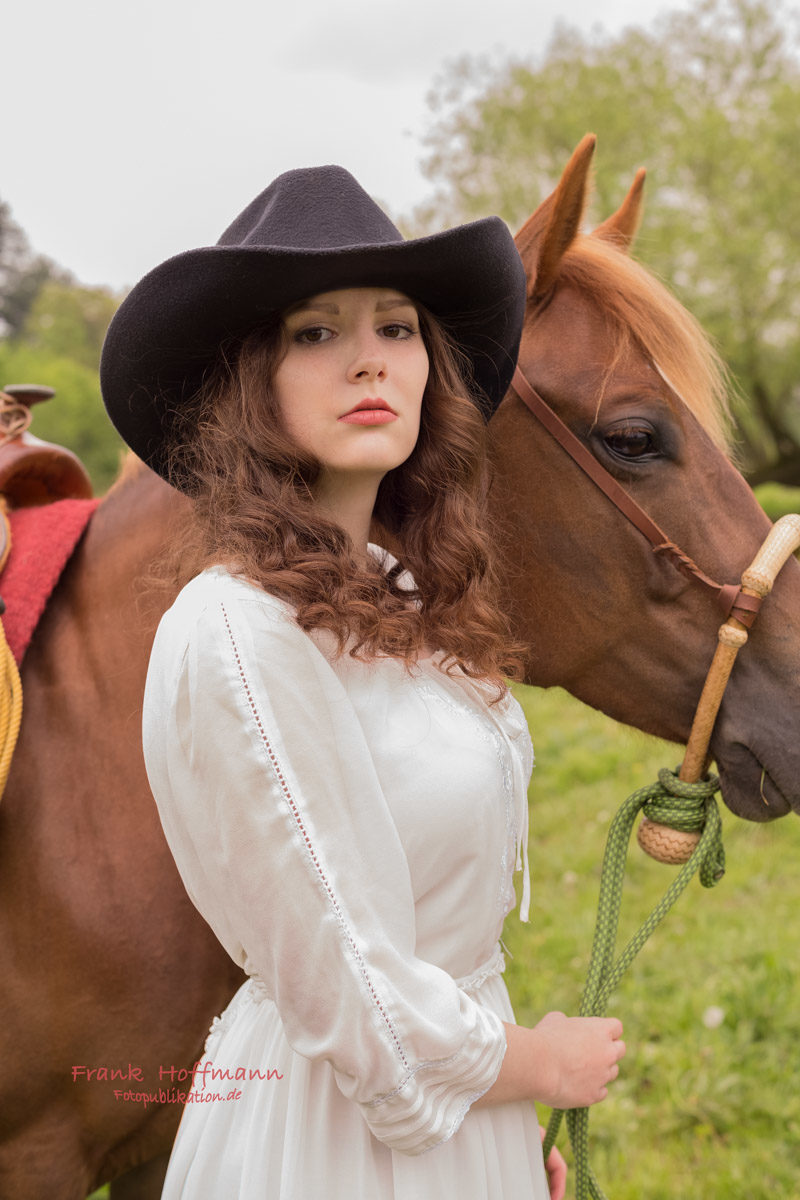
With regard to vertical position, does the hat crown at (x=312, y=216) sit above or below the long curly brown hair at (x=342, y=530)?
above

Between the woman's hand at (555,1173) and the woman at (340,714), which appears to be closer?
the woman at (340,714)

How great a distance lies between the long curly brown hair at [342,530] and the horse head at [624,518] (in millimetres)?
204

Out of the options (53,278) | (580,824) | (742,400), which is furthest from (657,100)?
(53,278)

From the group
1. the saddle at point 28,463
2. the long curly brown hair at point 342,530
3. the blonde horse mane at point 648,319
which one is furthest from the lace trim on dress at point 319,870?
the saddle at point 28,463

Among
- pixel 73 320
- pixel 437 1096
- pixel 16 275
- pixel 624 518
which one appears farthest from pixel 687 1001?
pixel 16 275

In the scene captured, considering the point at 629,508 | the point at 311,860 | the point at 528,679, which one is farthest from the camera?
the point at 528,679

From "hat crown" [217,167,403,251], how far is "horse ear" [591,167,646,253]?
0.92 metres

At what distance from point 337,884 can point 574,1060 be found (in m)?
0.49

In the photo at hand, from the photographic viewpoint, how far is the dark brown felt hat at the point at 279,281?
4.16 feet

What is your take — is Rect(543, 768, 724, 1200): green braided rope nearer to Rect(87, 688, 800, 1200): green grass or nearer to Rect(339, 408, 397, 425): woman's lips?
Rect(87, 688, 800, 1200): green grass

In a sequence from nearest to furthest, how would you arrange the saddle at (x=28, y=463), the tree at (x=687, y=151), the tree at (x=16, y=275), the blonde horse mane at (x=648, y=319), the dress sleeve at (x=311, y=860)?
the dress sleeve at (x=311, y=860), the blonde horse mane at (x=648, y=319), the saddle at (x=28, y=463), the tree at (x=687, y=151), the tree at (x=16, y=275)

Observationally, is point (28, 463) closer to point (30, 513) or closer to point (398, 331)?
point (30, 513)

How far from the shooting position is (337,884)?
1.09 metres

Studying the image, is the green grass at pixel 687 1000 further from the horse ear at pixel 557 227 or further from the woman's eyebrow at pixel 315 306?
the woman's eyebrow at pixel 315 306
